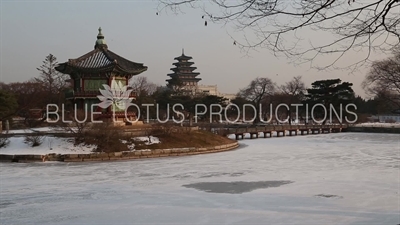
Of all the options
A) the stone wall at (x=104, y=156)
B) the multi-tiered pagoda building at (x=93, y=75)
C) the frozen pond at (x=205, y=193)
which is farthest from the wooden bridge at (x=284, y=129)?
the frozen pond at (x=205, y=193)

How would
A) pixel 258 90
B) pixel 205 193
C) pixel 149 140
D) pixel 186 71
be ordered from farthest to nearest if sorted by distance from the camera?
1. pixel 186 71
2. pixel 258 90
3. pixel 149 140
4. pixel 205 193

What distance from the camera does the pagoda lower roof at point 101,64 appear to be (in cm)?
2498

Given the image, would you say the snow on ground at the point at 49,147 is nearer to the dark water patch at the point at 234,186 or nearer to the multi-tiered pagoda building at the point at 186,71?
the dark water patch at the point at 234,186

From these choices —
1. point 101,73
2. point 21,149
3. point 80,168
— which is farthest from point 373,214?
point 101,73

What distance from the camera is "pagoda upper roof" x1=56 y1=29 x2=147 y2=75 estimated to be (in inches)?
984

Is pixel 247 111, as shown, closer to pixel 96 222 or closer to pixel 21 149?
pixel 21 149

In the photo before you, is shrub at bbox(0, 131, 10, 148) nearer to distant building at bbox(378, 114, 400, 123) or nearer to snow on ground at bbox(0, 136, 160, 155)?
snow on ground at bbox(0, 136, 160, 155)

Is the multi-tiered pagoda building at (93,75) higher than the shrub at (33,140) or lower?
higher

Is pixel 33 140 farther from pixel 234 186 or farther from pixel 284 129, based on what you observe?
pixel 284 129

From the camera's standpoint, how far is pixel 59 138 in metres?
21.4

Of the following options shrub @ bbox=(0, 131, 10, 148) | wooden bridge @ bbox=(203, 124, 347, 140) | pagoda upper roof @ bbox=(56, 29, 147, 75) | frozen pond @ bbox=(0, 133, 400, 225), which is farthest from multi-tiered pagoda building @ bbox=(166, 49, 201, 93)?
frozen pond @ bbox=(0, 133, 400, 225)

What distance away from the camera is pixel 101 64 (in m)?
25.7

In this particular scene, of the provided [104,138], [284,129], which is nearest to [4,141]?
[104,138]

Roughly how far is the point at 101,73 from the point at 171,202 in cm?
1802
